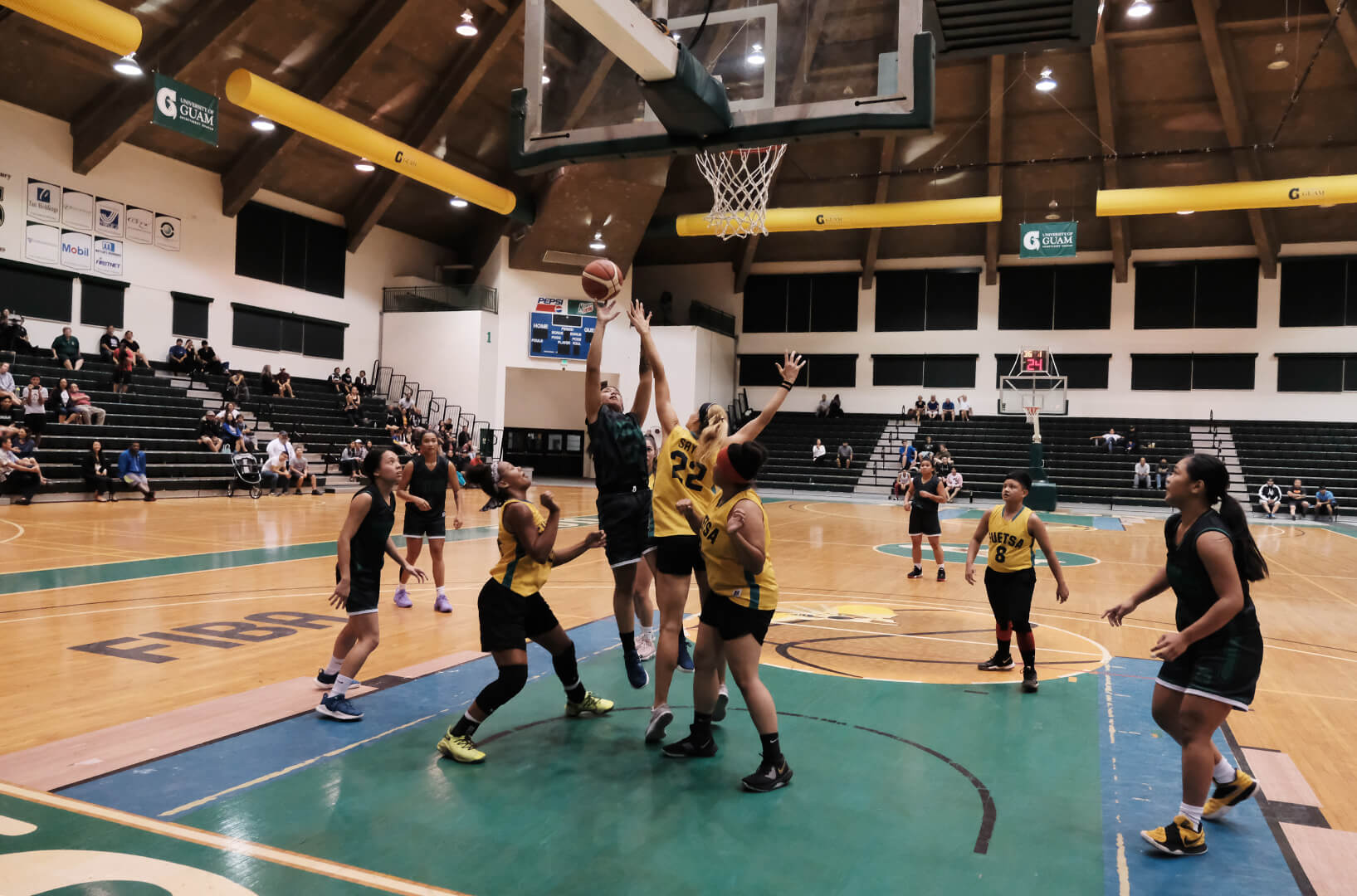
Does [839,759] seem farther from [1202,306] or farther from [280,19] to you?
[1202,306]

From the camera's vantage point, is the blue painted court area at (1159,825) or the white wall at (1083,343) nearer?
the blue painted court area at (1159,825)

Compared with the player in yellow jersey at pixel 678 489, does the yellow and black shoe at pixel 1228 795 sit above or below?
below

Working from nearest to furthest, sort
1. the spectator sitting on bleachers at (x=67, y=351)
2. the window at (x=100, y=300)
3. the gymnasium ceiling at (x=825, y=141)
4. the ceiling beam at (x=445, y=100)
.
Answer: the spectator sitting on bleachers at (x=67, y=351), the gymnasium ceiling at (x=825, y=141), the window at (x=100, y=300), the ceiling beam at (x=445, y=100)

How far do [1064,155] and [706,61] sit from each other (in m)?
23.7

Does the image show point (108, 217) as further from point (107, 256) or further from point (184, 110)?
point (184, 110)

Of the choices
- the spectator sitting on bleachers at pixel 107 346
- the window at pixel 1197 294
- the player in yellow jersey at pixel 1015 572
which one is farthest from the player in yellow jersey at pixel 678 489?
the window at pixel 1197 294

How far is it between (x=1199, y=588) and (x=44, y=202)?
24.5m

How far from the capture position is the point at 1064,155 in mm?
27422

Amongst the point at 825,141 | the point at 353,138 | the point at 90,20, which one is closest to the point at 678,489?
the point at 825,141

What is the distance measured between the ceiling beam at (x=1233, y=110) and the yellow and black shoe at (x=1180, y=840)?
76.1ft

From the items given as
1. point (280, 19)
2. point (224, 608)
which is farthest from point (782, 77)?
point (280, 19)

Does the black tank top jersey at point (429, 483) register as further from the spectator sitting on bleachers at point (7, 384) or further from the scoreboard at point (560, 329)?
the scoreboard at point (560, 329)

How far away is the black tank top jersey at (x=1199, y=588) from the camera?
352 cm

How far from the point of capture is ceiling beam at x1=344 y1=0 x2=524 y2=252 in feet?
73.4
